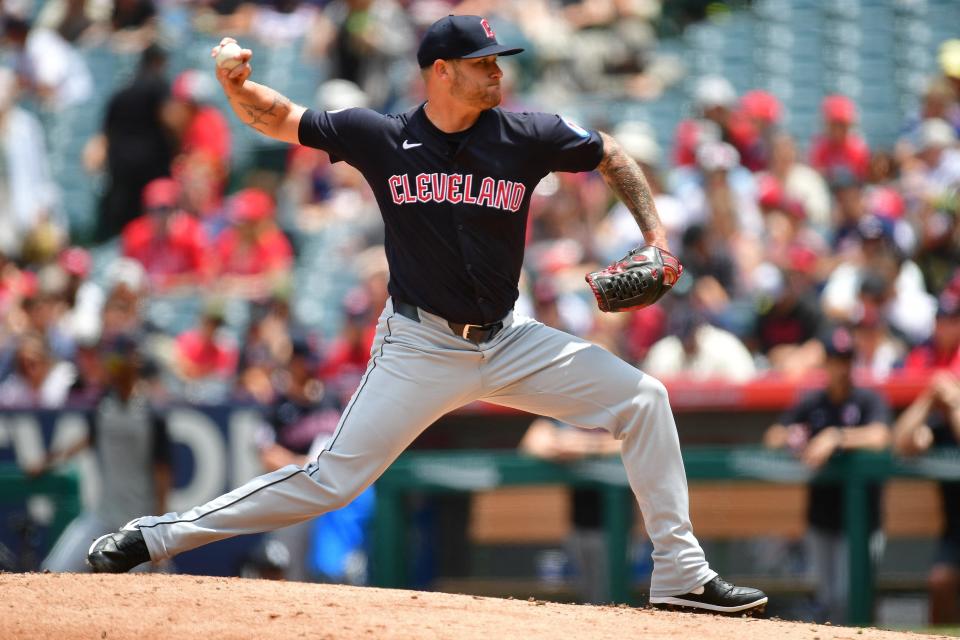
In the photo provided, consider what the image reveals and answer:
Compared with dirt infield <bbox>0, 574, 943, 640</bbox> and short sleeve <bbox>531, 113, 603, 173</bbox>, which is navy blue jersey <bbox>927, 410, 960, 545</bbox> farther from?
short sleeve <bbox>531, 113, 603, 173</bbox>

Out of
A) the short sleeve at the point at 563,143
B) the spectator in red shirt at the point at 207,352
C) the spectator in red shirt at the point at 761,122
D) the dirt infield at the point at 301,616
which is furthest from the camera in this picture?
the spectator in red shirt at the point at 761,122

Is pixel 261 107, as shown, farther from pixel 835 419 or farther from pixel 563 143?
pixel 835 419

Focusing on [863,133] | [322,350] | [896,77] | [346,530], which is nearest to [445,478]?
[346,530]

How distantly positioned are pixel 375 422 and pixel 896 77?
8.07 m

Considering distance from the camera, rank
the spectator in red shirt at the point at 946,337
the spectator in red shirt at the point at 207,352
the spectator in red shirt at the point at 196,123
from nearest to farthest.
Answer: the spectator in red shirt at the point at 946,337 < the spectator in red shirt at the point at 207,352 < the spectator in red shirt at the point at 196,123

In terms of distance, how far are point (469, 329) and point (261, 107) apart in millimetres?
994

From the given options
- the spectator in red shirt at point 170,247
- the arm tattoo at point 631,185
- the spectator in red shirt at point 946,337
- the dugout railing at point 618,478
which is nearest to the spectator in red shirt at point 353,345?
the dugout railing at point 618,478

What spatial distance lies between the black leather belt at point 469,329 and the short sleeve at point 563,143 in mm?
551

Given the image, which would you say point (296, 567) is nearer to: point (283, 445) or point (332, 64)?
point (283, 445)

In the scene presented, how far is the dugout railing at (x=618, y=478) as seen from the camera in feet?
24.6

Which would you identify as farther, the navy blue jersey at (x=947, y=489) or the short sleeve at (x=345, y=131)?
the navy blue jersey at (x=947, y=489)

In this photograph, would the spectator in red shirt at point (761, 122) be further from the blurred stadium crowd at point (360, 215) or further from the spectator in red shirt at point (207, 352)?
the spectator in red shirt at point (207, 352)

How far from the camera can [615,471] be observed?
7.76 meters

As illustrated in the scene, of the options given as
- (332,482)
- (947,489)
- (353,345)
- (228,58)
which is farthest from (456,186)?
(353,345)
